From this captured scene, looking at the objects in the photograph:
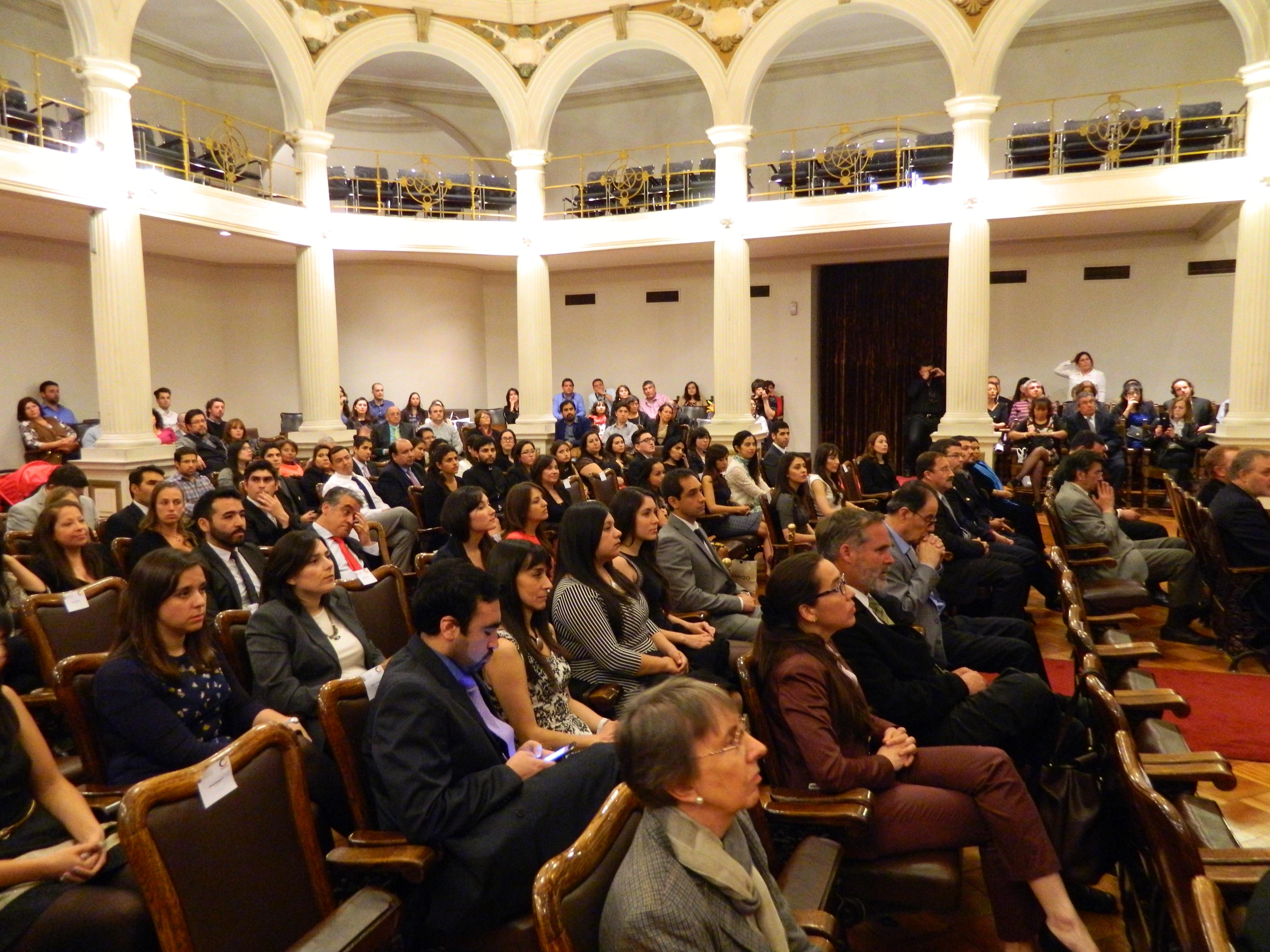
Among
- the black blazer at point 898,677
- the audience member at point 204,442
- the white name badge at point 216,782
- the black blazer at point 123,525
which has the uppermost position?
the audience member at point 204,442

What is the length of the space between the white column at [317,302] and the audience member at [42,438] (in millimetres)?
2306

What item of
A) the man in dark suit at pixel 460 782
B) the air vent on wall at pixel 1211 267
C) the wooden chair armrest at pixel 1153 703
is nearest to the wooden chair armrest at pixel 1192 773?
the wooden chair armrest at pixel 1153 703

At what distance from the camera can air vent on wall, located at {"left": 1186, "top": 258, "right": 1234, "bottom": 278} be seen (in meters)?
10.6

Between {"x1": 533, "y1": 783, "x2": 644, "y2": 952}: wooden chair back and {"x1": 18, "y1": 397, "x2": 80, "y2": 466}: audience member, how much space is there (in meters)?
8.98

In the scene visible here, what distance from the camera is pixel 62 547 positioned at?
11.9 ft

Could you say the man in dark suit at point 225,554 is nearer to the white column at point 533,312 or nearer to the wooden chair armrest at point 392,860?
the wooden chair armrest at point 392,860

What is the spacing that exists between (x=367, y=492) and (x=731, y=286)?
559cm

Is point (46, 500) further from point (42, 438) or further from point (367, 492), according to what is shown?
point (42, 438)

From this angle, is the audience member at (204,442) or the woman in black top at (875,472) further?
the audience member at (204,442)

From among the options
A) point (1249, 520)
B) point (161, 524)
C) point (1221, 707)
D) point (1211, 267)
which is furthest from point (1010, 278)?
point (161, 524)

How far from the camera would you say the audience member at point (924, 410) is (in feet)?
35.8

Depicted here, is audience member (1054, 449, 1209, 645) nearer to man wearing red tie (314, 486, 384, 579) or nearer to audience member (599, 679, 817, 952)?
man wearing red tie (314, 486, 384, 579)

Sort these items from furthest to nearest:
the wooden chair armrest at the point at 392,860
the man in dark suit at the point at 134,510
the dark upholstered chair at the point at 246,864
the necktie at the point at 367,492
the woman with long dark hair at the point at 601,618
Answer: the necktie at the point at 367,492 < the man in dark suit at the point at 134,510 < the woman with long dark hair at the point at 601,618 < the wooden chair armrest at the point at 392,860 < the dark upholstered chair at the point at 246,864

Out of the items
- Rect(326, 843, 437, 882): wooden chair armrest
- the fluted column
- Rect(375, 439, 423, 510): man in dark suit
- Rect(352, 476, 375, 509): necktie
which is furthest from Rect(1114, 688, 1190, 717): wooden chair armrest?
the fluted column
